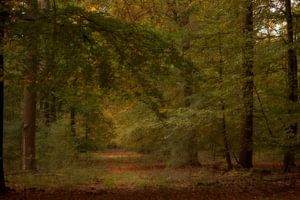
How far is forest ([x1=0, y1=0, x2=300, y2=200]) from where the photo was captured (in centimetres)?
1118

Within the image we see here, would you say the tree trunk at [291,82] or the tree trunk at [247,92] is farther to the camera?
the tree trunk at [247,92]

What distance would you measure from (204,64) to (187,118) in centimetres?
241

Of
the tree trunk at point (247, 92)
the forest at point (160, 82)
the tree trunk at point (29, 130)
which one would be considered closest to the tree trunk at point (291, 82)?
the forest at point (160, 82)

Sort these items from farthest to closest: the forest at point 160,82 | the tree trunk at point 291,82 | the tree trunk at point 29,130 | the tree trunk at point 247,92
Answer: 1. the tree trunk at point 29,130
2. the tree trunk at point 247,92
3. the tree trunk at point 291,82
4. the forest at point 160,82

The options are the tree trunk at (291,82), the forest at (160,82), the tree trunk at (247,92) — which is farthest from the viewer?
the tree trunk at (247,92)

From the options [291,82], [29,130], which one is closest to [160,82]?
[291,82]

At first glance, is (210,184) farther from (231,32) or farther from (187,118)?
(231,32)

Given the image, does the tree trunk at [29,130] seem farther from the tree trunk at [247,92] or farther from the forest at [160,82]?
the tree trunk at [247,92]

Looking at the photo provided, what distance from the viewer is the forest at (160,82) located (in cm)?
1118

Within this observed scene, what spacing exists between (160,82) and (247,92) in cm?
351

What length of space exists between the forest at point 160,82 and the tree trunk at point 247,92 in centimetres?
5

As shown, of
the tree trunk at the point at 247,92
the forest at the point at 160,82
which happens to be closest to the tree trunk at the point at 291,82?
the forest at the point at 160,82

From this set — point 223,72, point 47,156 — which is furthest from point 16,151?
point 223,72

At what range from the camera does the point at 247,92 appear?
647 inches
